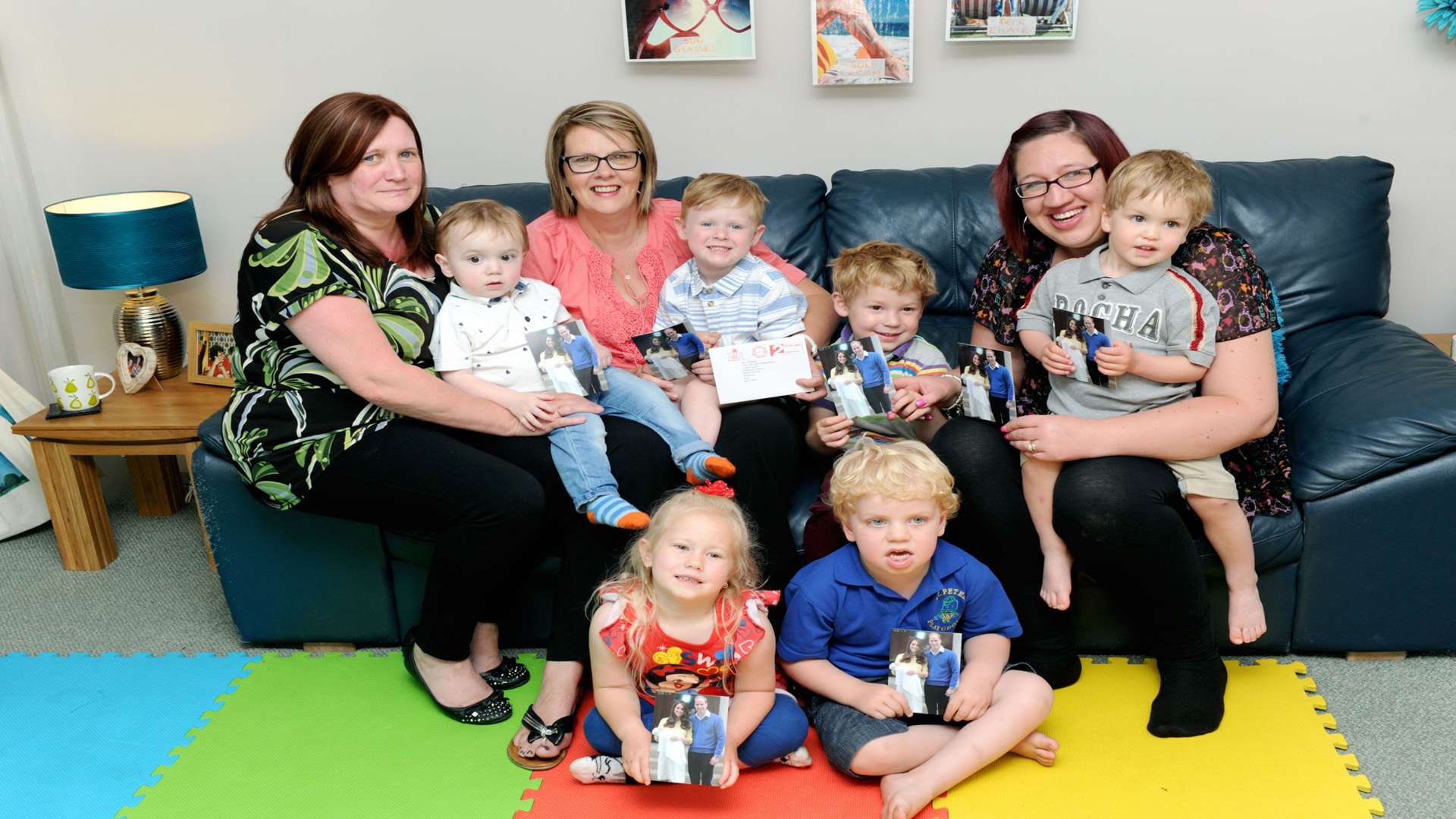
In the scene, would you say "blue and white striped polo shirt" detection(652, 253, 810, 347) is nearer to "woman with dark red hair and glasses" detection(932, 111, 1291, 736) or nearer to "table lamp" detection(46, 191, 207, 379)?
"woman with dark red hair and glasses" detection(932, 111, 1291, 736)

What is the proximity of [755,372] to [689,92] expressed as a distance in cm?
116

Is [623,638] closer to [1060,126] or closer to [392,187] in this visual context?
[392,187]

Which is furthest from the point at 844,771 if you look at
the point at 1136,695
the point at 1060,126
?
the point at 1060,126

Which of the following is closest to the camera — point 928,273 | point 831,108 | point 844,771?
point 844,771

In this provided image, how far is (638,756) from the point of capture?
192cm

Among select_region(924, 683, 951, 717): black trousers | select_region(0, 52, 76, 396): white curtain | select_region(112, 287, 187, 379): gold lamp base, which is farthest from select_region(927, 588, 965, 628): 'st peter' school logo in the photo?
select_region(0, 52, 76, 396): white curtain

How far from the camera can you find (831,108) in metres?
3.14

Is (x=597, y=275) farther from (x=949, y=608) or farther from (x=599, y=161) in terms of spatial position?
(x=949, y=608)

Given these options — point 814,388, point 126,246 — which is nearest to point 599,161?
point 814,388

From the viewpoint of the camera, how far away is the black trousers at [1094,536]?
206cm

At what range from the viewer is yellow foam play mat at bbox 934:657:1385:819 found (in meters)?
1.93

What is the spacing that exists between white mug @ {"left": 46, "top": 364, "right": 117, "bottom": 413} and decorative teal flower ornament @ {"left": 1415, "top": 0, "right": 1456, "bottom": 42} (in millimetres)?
3556

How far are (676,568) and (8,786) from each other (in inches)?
54.7

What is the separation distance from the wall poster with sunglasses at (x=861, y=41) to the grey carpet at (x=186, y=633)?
71.1 inches
